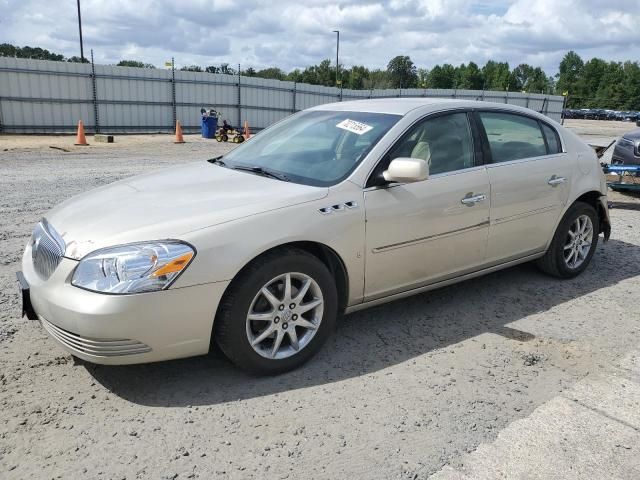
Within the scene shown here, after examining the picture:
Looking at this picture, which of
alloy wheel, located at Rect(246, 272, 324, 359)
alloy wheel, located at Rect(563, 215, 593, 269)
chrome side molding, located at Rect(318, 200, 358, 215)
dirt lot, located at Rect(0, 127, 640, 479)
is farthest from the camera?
alloy wheel, located at Rect(563, 215, 593, 269)

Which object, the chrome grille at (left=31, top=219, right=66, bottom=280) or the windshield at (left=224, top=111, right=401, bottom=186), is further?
the windshield at (left=224, top=111, right=401, bottom=186)

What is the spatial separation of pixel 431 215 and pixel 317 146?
945 millimetres

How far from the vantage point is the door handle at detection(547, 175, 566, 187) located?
4746mm

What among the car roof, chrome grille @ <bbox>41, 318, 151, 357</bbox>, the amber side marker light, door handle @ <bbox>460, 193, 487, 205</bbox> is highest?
the car roof

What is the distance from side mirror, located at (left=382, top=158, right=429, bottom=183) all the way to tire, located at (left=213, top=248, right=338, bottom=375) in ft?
2.44

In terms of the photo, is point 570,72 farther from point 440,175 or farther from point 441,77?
point 440,175

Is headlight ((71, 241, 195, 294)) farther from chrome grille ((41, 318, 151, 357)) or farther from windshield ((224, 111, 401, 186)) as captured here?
windshield ((224, 111, 401, 186))

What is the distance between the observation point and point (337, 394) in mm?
3143

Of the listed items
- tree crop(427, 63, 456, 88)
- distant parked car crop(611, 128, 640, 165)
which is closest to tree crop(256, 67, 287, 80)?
tree crop(427, 63, 456, 88)

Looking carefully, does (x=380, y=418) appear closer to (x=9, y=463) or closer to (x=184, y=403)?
(x=184, y=403)

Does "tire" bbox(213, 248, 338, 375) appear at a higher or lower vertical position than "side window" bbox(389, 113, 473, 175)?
lower

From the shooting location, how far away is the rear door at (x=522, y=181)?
4.35 meters

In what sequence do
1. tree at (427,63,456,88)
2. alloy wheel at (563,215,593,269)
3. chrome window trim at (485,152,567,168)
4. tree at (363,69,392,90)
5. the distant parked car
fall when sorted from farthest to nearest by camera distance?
tree at (427,63,456,88) → tree at (363,69,392,90) → the distant parked car → alloy wheel at (563,215,593,269) → chrome window trim at (485,152,567,168)

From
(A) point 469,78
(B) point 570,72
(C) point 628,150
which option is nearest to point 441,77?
(A) point 469,78
